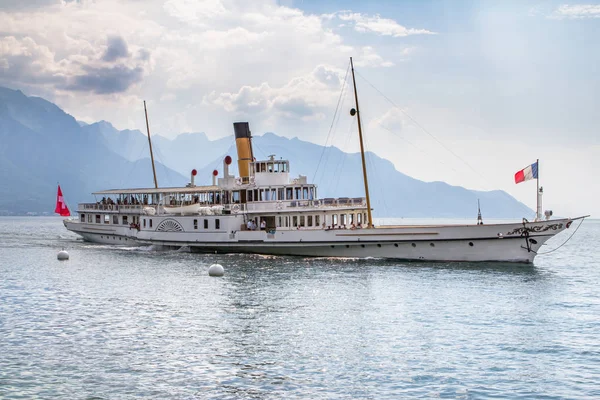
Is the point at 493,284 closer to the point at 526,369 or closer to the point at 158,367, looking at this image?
the point at 526,369

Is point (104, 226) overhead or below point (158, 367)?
overhead

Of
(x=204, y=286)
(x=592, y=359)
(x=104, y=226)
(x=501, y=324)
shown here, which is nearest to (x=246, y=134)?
(x=104, y=226)

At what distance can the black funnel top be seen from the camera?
68.1 m

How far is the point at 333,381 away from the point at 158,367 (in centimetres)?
599

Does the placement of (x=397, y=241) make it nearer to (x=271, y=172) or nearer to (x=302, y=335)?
(x=271, y=172)

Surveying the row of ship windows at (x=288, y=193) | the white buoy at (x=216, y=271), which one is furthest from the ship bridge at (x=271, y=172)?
the white buoy at (x=216, y=271)

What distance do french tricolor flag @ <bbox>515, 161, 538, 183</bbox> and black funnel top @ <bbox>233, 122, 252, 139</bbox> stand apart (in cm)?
2990

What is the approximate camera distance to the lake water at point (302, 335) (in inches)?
802

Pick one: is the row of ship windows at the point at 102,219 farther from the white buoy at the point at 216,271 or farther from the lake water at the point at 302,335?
the white buoy at the point at 216,271

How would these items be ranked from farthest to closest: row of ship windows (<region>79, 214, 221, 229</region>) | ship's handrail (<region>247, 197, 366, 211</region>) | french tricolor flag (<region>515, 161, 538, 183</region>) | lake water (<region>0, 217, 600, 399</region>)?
row of ship windows (<region>79, 214, 221, 229</region>), ship's handrail (<region>247, 197, 366, 211</region>), french tricolor flag (<region>515, 161, 538, 183</region>), lake water (<region>0, 217, 600, 399</region>)

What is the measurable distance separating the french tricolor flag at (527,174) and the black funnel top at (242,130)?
29.9m

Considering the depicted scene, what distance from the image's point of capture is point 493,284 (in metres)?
39.6

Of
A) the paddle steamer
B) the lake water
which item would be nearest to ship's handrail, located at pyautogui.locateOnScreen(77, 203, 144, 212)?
the paddle steamer

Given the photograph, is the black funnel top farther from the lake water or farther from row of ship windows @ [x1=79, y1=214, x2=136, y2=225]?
the lake water
